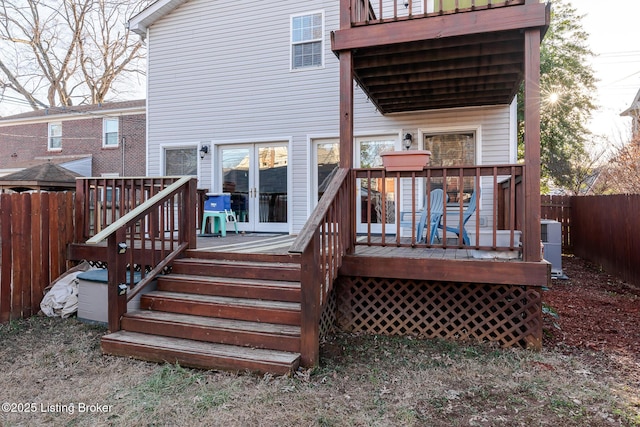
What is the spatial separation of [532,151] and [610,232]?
16.1 ft

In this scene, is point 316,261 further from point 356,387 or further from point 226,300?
point 226,300

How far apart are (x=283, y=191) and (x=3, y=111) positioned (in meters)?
21.3

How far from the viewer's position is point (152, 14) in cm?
818

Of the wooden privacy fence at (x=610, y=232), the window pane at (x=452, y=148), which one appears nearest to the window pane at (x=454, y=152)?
the window pane at (x=452, y=148)

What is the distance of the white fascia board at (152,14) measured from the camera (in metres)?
8.06

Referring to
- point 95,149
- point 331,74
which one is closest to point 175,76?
point 331,74

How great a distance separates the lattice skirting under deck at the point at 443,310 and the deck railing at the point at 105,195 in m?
2.56

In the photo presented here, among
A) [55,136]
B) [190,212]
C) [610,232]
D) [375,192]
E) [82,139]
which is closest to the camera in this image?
[190,212]

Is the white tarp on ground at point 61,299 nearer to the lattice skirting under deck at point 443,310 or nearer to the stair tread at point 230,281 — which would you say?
the stair tread at point 230,281

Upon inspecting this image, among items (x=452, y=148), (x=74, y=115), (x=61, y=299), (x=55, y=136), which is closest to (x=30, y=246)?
(x=61, y=299)

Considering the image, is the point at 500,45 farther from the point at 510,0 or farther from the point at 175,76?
the point at 175,76

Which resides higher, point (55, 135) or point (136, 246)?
point (55, 135)

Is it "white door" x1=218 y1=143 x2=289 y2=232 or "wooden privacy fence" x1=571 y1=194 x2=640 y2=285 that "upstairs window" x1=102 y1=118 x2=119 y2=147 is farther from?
"wooden privacy fence" x1=571 y1=194 x2=640 y2=285

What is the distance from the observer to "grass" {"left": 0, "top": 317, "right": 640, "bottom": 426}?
8.21 ft
